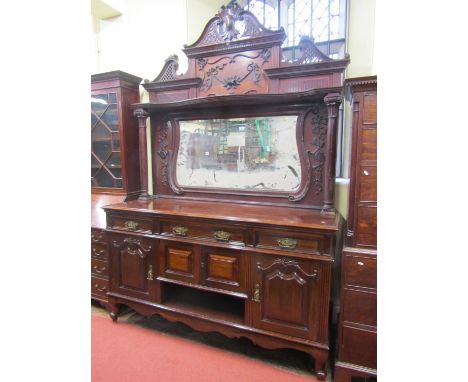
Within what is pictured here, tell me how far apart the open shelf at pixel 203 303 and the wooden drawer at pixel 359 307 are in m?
0.62

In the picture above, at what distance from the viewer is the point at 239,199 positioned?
6.61 feet

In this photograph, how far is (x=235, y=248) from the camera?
159cm

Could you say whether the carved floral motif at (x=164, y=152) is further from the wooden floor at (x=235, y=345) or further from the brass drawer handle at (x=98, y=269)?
the wooden floor at (x=235, y=345)

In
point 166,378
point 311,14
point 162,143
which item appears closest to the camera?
point 166,378

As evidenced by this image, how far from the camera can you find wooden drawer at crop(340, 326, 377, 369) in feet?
4.53

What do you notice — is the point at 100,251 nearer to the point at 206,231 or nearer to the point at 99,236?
the point at 99,236

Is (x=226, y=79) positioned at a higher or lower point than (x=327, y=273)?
higher

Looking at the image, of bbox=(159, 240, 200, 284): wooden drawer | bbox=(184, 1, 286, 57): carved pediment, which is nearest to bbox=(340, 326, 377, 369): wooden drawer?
bbox=(159, 240, 200, 284): wooden drawer

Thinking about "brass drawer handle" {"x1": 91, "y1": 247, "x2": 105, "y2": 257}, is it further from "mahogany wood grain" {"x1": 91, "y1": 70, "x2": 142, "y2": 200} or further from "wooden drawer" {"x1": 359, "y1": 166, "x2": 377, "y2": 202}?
"wooden drawer" {"x1": 359, "y1": 166, "x2": 377, "y2": 202}

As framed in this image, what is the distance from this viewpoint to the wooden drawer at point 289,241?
1438 millimetres

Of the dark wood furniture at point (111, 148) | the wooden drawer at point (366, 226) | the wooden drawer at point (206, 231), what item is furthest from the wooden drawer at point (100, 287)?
the wooden drawer at point (366, 226)
